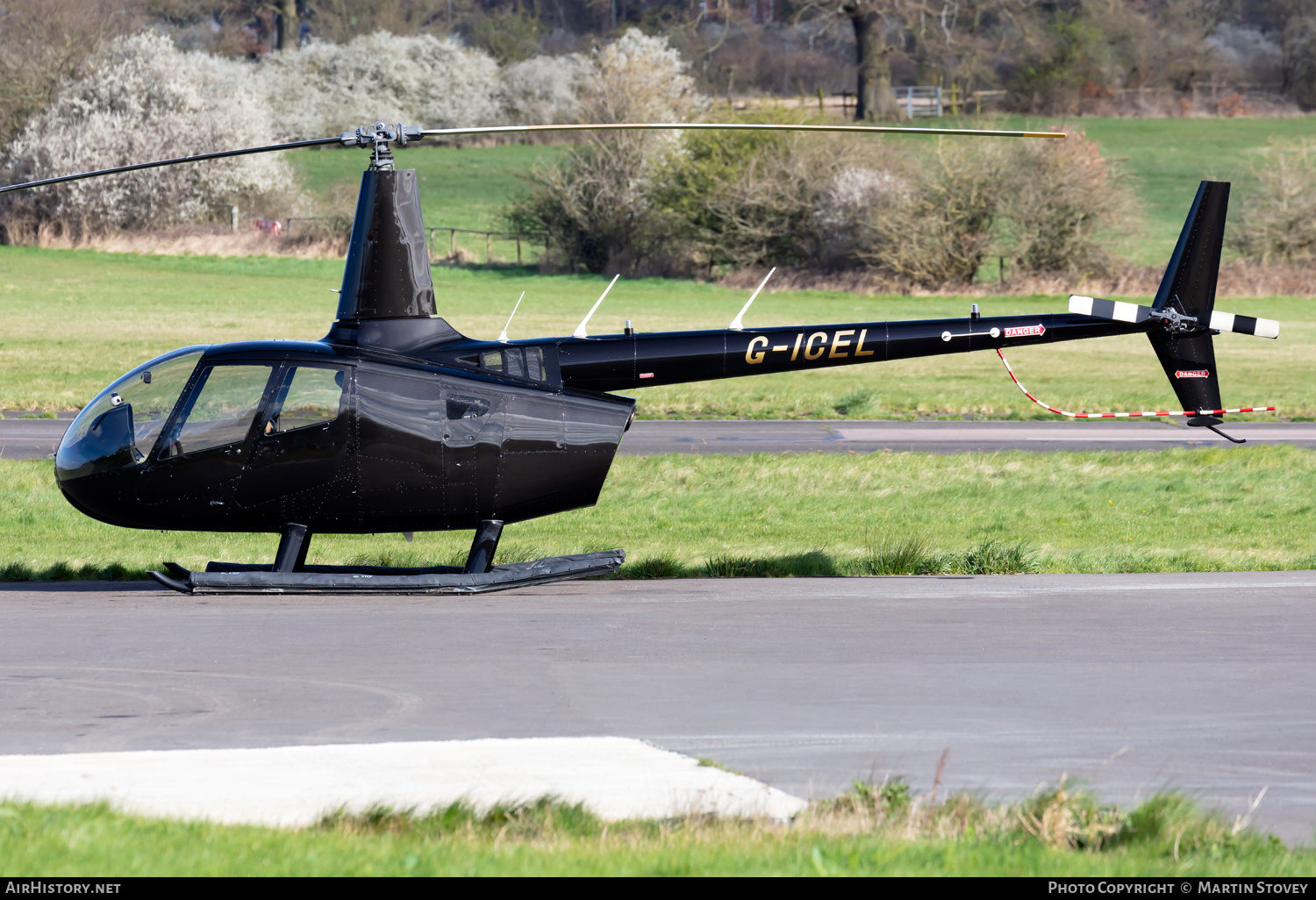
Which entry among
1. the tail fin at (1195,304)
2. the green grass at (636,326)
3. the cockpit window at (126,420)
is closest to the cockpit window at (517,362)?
the cockpit window at (126,420)

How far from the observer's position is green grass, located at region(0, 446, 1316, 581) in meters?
14.0

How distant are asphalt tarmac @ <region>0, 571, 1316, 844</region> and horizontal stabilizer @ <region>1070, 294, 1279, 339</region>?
2.41m

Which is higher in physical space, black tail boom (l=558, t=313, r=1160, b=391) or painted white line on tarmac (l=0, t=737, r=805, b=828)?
black tail boom (l=558, t=313, r=1160, b=391)

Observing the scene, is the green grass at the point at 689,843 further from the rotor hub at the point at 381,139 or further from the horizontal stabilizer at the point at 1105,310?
the horizontal stabilizer at the point at 1105,310

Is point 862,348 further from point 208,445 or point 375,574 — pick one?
point 208,445

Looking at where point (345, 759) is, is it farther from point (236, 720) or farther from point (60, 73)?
point (60, 73)

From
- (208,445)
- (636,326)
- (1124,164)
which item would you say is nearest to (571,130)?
(208,445)

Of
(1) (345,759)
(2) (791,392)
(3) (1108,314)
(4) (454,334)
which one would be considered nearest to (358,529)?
(4) (454,334)

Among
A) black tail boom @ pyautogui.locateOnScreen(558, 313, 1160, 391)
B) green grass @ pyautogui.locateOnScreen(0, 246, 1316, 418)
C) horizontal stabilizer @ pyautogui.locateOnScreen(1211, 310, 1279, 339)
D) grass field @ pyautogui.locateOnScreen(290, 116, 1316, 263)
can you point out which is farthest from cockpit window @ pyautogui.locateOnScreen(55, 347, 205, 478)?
grass field @ pyautogui.locateOnScreen(290, 116, 1316, 263)

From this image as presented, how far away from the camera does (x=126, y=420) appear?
11.4 m

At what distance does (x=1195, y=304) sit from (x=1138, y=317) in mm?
802

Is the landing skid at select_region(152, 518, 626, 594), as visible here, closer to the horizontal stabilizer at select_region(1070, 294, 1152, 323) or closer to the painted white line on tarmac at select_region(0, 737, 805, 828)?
the painted white line on tarmac at select_region(0, 737, 805, 828)

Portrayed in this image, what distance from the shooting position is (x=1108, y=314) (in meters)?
12.6

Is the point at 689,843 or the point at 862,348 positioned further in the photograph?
the point at 862,348
